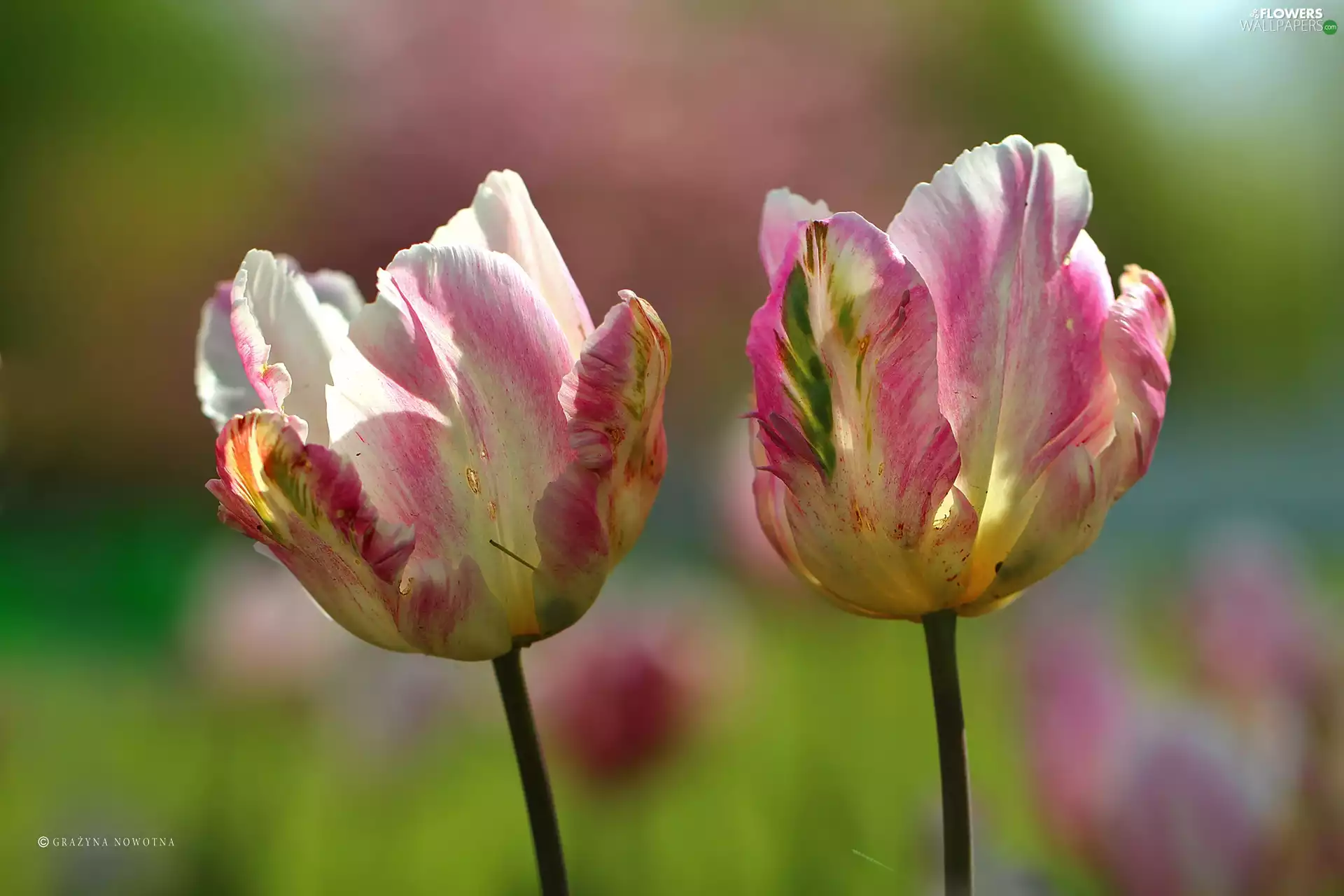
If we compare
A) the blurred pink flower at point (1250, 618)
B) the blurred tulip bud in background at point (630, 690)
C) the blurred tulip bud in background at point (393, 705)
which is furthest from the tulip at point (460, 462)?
the blurred tulip bud in background at point (393, 705)

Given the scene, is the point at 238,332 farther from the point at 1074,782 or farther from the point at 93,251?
the point at 93,251

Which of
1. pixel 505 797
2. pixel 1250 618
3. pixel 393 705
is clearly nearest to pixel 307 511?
pixel 1250 618

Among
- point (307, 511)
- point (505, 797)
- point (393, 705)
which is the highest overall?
point (307, 511)

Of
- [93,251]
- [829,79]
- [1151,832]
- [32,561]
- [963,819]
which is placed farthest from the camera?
[93,251]

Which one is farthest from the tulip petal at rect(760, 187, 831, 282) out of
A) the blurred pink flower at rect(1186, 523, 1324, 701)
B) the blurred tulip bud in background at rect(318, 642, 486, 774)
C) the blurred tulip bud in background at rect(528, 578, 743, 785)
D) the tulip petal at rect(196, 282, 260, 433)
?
the blurred tulip bud in background at rect(318, 642, 486, 774)

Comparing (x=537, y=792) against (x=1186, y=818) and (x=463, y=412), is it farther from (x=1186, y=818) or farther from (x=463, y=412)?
(x=1186, y=818)

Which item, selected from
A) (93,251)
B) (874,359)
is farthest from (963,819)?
(93,251)
